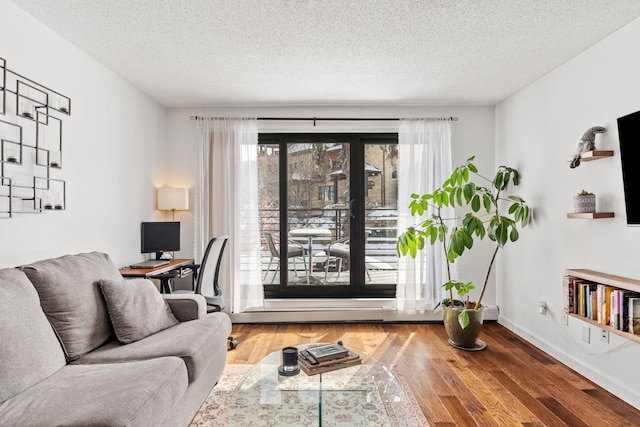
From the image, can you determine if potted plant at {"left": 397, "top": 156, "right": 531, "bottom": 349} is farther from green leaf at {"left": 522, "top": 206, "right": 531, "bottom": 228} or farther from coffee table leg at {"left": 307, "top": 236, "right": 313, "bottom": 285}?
coffee table leg at {"left": 307, "top": 236, "right": 313, "bottom": 285}

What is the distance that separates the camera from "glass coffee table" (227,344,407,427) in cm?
188

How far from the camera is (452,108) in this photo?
4.65 meters

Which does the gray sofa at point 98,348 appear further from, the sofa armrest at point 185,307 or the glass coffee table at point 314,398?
the glass coffee table at point 314,398

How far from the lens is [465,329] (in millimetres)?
3684

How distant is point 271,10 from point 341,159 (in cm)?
244

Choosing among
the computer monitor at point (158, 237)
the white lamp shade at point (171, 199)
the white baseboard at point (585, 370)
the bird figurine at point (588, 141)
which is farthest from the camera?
the white lamp shade at point (171, 199)

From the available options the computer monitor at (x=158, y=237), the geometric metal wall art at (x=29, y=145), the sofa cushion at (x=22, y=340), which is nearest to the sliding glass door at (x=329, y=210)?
the computer monitor at (x=158, y=237)

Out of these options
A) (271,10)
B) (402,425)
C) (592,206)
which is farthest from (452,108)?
(402,425)

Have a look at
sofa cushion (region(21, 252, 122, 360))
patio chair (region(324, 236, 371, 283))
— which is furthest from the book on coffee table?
patio chair (region(324, 236, 371, 283))

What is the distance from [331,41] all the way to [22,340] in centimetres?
259

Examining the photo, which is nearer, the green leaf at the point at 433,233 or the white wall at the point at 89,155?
the white wall at the point at 89,155

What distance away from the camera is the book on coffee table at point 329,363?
224cm

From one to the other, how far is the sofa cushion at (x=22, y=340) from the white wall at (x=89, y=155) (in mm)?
519

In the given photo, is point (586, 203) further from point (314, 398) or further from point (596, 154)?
point (314, 398)
